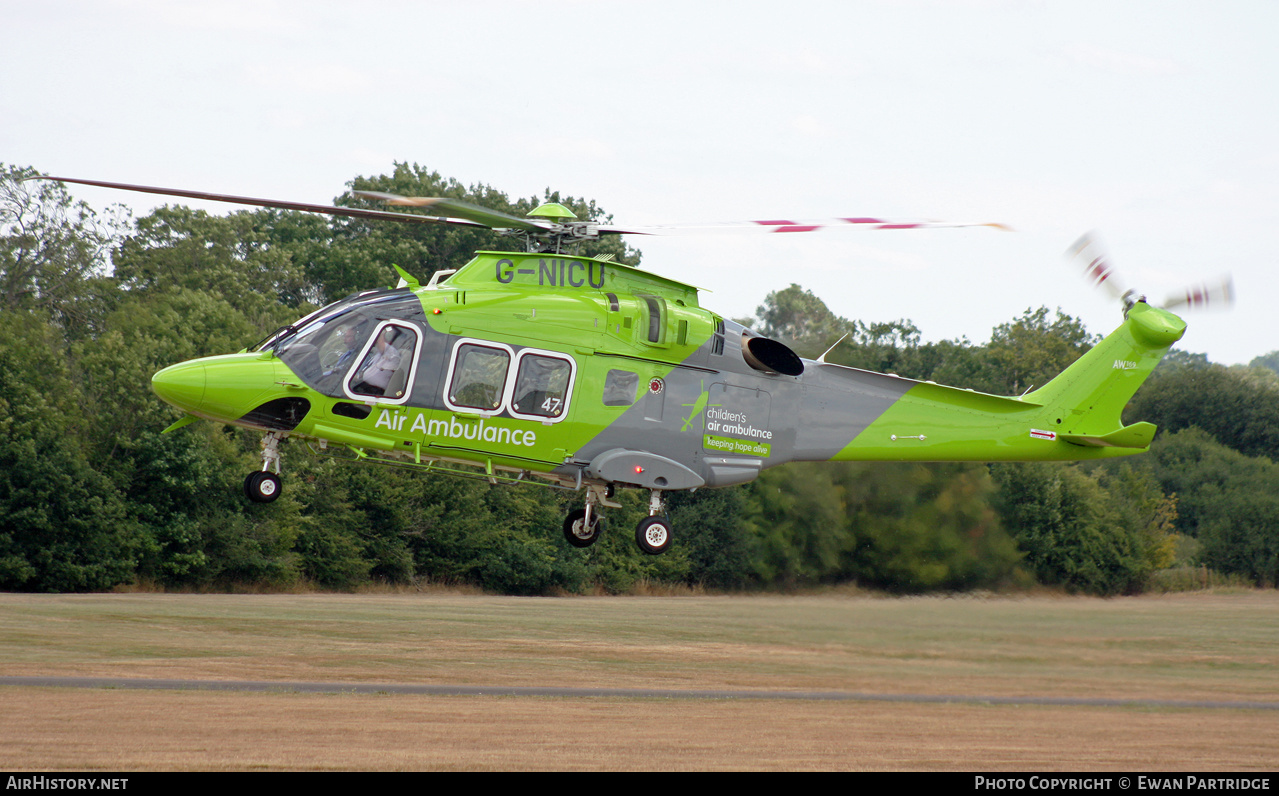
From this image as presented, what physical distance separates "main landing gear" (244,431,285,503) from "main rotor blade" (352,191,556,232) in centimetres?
378

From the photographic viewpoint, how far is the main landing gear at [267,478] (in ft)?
56.7

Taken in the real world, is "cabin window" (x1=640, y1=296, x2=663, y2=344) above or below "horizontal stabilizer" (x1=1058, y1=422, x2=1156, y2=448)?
above

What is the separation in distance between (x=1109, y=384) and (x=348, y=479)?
130 feet

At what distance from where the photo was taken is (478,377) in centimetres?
1770

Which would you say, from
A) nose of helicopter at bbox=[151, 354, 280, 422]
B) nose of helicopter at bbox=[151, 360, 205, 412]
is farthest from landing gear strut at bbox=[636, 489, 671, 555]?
nose of helicopter at bbox=[151, 360, 205, 412]

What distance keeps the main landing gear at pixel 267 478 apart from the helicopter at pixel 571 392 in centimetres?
4

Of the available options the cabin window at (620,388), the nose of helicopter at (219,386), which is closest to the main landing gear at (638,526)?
the cabin window at (620,388)

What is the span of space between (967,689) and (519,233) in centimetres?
1006

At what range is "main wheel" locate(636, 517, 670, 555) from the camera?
1841 centimetres

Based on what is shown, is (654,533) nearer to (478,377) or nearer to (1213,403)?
(478,377)

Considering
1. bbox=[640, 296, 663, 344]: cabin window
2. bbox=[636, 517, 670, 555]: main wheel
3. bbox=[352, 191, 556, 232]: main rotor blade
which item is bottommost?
bbox=[636, 517, 670, 555]: main wheel

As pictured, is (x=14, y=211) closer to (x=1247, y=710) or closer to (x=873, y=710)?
(x=873, y=710)

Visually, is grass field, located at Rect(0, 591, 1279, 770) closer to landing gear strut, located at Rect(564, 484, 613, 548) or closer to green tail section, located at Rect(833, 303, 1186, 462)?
landing gear strut, located at Rect(564, 484, 613, 548)

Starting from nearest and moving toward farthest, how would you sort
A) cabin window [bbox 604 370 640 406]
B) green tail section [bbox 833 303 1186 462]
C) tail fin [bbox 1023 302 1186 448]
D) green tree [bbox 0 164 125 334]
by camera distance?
cabin window [bbox 604 370 640 406] → green tail section [bbox 833 303 1186 462] → tail fin [bbox 1023 302 1186 448] → green tree [bbox 0 164 125 334]
